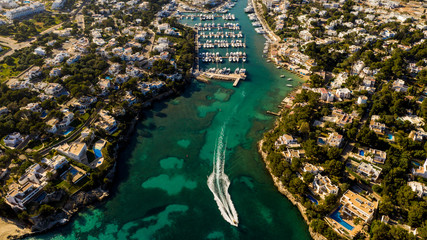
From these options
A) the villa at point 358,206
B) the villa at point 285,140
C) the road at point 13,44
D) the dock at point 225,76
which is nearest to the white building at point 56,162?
the villa at point 285,140

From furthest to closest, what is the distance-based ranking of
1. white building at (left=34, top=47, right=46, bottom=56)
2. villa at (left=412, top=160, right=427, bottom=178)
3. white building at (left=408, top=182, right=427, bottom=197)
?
1. white building at (left=34, top=47, right=46, bottom=56)
2. villa at (left=412, top=160, right=427, bottom=178)
3. white building at (left=408, top=182, right=427, bottom=197)

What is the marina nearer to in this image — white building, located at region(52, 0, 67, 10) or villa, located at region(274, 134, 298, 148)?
villa, located at region(274, 134, 298, 148)

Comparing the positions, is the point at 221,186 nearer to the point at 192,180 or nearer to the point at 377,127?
the point at 192,180

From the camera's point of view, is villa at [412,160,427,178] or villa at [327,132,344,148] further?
villa at [327,132,344,148]

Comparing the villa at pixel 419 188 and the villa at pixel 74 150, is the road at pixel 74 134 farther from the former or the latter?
the villa at pixel 419 188

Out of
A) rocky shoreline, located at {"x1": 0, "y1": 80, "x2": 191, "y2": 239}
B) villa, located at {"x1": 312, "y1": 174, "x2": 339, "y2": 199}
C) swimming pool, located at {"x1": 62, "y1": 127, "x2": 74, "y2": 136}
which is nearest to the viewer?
rocky shoreline, located at {"x1": 0, "y1": 80, "x2": 191, "y2": 239}

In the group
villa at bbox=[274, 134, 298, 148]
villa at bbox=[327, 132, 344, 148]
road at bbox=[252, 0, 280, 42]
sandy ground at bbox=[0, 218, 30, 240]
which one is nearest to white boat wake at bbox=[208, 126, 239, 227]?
villa at bbox=[274, 134, 298, 148]
